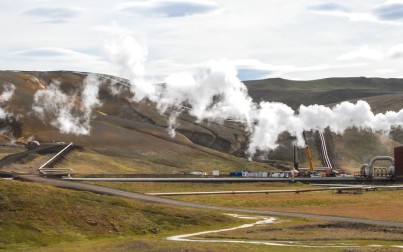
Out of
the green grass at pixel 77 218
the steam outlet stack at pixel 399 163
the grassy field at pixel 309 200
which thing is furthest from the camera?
the steam outlet stack at pixel 399 163

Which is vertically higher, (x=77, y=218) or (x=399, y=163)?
(x=399, y=163)

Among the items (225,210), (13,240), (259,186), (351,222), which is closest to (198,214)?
(225,210)

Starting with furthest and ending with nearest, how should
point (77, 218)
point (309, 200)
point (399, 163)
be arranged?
point (399, 163) → point (309, 200) → point (77, 218)

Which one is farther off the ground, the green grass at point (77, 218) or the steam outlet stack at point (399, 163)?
the steam outlet stack at point (399, 163)

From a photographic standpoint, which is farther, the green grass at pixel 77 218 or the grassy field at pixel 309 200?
the grassy field at pixel 309 200

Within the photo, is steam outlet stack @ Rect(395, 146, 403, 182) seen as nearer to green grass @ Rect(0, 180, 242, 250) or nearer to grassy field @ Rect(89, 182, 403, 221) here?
grassy field @ Rect(89, 182, 403, 221)

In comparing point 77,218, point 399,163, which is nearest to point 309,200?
point 77,218

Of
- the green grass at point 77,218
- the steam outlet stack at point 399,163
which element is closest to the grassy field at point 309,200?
the green grass at point 77,218

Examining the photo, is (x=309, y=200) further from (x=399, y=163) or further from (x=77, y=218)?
(x=399, y=163)

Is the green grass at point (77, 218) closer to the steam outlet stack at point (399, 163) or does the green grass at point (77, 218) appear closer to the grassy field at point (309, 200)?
the grassy field at point (309, 200)

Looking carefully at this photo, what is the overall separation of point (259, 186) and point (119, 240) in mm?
84154

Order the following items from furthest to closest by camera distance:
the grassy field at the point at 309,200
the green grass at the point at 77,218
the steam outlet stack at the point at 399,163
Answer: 1. the steam outlet stack at the point at 399,163
2. the grassy field at the point at 309,200
3. the green grass at the point at 77,218

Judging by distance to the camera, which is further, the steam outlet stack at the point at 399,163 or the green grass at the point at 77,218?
the steam outlet stack at the point at 399,163

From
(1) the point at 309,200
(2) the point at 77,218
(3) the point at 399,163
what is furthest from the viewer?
(3) the point at 399,163
